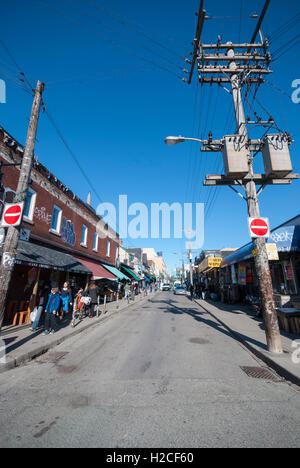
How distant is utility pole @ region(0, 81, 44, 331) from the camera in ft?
18.3

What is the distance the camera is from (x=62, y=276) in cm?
1359

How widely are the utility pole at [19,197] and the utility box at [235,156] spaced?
6.18 m

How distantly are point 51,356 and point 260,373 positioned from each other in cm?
540

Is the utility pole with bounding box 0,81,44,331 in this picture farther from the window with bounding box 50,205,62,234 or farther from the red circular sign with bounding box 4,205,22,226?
the window with bounding box 50,205,62,234

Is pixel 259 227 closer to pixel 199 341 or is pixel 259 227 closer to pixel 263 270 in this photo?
pixel 263 270

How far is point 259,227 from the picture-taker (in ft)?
20.7

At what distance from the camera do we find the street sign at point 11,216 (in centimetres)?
577

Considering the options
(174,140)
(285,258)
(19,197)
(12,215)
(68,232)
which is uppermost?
(174,140)

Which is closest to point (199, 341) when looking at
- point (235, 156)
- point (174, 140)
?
point (235, 156)

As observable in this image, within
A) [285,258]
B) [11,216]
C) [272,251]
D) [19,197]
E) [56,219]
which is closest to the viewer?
[11,216]

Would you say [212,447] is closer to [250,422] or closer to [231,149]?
[250,422]

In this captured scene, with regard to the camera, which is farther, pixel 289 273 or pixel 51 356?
pixel 289 273

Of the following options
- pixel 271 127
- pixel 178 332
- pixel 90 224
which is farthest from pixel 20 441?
pixel 90 224

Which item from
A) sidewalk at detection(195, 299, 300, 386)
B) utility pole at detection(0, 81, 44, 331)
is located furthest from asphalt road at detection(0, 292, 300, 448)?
Result: utility pole at detection(0, 81, 44, 331)
